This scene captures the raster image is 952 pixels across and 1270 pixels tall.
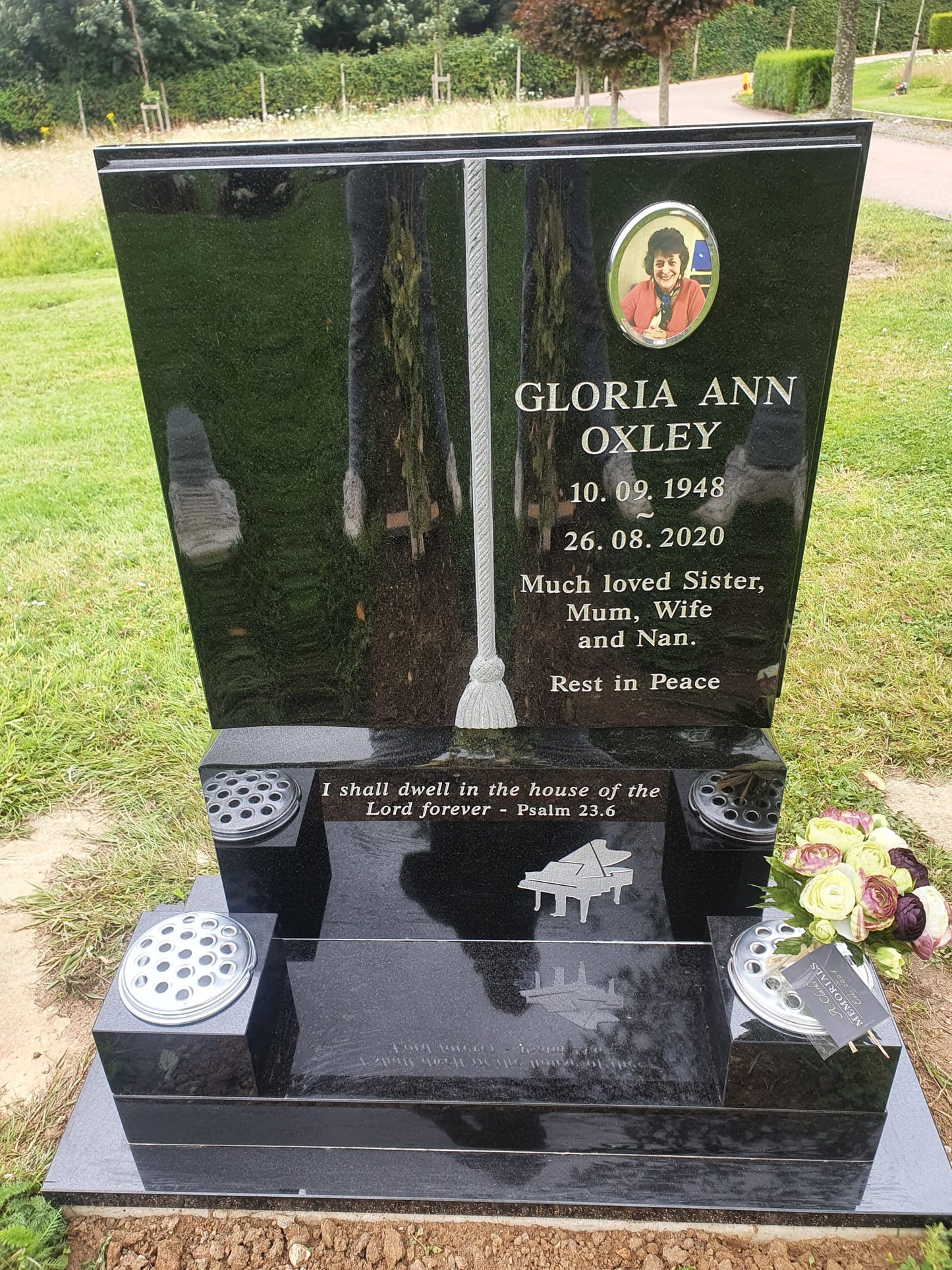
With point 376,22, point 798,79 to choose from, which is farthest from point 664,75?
point 376,22

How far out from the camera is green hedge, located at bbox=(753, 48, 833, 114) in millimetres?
22484

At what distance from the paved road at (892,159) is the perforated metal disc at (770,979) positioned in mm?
3950

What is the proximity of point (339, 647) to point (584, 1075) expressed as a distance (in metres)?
1.21

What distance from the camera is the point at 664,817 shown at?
8.51 feet

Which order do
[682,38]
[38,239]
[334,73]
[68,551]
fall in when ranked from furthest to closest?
[334,73]
[682,38]
[38,239]
[68,551]

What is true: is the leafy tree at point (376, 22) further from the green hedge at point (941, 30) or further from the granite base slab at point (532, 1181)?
the granite base slab at point (532, 1181)

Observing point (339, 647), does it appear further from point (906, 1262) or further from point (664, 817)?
point (906, 1262)

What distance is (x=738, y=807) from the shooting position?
253cm

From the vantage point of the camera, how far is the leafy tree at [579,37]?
15.4 meters

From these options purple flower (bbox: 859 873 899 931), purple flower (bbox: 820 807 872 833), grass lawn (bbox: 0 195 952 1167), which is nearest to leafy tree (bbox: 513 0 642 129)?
grass lawn (bbox: 0 195 952 1167)

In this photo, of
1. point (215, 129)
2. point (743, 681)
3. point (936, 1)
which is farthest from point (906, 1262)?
point (936, 1)

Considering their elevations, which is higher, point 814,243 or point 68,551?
point 814,243

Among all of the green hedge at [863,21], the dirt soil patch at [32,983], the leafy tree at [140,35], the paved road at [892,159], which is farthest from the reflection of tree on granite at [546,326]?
the green hedge at [863,21]

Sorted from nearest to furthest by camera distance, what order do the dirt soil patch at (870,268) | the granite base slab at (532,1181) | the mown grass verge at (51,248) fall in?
1. the granite base slab at (532,1181)
2. the dirt soil patch at (870,268)
3. the mown grass verge at (51,248)
